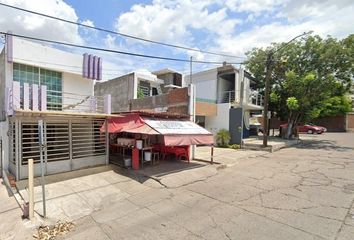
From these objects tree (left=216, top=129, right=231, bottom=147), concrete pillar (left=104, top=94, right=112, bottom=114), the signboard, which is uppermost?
concrete pillar (left=104, top=94, right=112, bottom=114)

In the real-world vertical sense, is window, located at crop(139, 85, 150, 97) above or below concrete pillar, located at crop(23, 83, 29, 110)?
above

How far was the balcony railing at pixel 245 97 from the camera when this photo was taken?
2206 centimetres

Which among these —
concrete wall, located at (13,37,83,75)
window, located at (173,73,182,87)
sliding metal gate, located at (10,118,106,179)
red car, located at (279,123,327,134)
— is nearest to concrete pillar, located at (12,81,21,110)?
sliding metal gate, located at (10,118,106,179)

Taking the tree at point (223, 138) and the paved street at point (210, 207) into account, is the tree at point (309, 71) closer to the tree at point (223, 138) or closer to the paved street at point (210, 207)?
the tree at point (223, 138)

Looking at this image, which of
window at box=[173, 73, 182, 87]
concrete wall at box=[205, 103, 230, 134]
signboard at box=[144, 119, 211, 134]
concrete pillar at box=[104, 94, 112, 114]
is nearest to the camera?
signboard at box=[144, 119, 211, 134]

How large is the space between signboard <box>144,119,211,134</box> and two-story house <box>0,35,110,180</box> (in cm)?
267

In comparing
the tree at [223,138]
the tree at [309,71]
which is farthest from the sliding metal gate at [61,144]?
the tree at [309,71]

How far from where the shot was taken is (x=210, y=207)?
6949 millimetres

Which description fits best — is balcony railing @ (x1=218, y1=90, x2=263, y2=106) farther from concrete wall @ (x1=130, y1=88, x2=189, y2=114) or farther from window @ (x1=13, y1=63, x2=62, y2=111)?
window @ (x1=13, y1=63, x2=62, y2=111)

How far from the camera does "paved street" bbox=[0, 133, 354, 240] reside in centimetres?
552

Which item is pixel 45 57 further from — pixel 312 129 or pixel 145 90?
pixel 312 129

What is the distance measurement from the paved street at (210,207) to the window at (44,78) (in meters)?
5.29

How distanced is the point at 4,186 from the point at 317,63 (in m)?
23.8

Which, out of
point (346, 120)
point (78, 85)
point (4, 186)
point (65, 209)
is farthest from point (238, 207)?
point (346, 120)
